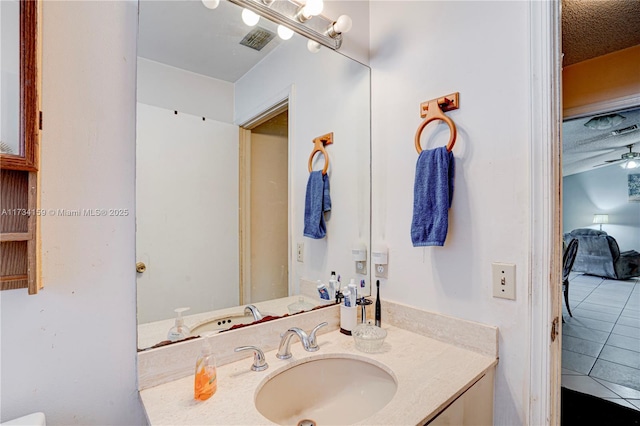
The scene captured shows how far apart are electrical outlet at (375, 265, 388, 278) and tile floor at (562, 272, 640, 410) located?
192cm

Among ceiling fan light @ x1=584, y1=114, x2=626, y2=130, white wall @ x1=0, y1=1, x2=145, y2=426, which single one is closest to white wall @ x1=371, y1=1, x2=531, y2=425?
white wall @ x1=0, y1=1, x2=145, y2=426

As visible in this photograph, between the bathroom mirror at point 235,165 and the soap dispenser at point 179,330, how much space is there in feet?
0.05

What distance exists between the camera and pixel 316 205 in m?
1.32

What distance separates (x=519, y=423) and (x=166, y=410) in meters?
1.03

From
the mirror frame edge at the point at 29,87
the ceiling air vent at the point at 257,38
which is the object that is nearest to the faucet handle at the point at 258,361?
the mirror frame edge at the point at 29,87

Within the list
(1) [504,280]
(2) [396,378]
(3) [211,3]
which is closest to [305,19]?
(3) [211,3]

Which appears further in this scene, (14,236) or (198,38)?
(198,38)

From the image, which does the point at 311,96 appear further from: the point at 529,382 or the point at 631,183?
the point at 631,183

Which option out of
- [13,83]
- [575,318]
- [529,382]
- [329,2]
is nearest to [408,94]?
[329,2]

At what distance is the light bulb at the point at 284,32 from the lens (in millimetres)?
1148

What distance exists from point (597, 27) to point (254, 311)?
8.94 feet

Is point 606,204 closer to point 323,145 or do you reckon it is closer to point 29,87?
point 323,145

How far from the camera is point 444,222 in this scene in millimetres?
1042

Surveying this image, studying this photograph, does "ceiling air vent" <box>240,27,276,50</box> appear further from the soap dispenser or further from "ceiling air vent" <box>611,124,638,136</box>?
"ceiling air vent" <box>611,124,638,136</box>
